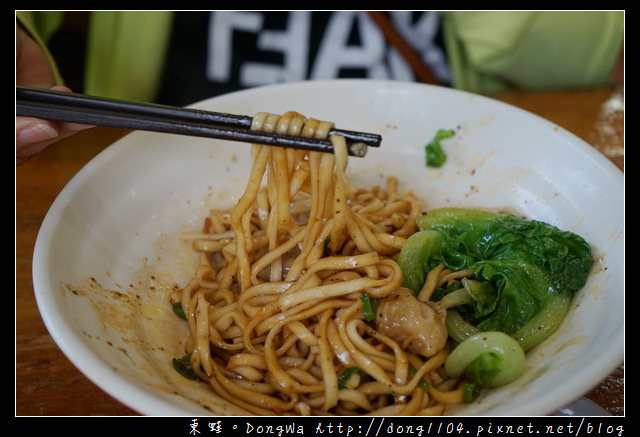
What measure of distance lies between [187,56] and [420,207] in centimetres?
170

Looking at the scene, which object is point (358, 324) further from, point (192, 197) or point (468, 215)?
point (192, 197)

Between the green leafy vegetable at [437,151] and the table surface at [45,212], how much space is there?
2.77 ft

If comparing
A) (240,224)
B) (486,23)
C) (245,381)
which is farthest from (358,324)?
(486,23)

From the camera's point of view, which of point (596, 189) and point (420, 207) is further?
point (420, 207)

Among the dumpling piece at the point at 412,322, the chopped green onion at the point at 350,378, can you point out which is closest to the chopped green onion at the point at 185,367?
the chopped green onion at the point at 350,378

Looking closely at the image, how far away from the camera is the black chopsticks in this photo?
1.48 m

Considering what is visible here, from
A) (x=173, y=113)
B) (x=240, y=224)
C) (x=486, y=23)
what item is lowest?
(x=240, y=224)

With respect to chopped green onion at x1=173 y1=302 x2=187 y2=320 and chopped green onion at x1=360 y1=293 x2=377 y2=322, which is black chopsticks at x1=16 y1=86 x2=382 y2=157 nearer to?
chopped green onion at x1=360 y1=293 x2=377 y2=322

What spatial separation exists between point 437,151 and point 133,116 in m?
1.22

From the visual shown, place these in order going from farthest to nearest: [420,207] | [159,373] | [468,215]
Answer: [420,207] < [468,215] < [159,373]

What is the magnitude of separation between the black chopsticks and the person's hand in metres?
0.07

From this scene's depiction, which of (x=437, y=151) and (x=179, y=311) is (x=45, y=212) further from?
(x=437, y=151)

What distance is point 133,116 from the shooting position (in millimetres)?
1484

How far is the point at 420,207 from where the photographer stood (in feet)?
6.87
